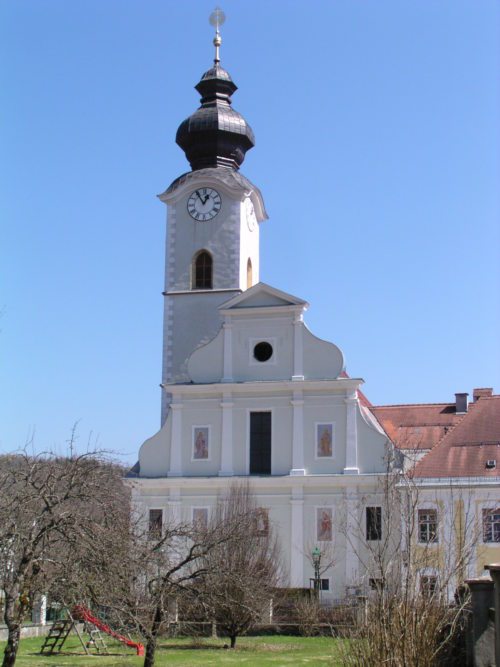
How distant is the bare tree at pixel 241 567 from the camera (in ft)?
65.2

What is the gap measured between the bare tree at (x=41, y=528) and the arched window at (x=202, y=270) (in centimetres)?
2119

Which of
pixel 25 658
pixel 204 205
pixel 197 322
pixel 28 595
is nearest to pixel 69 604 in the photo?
pixel 28 595

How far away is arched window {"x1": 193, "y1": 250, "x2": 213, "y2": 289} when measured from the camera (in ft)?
122

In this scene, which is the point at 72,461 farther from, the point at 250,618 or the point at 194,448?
the point at 194,448

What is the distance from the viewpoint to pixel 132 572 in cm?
1722

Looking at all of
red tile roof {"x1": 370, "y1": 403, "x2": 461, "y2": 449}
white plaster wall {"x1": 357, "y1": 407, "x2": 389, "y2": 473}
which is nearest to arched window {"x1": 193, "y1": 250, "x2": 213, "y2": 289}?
red tile roof {"x1": 370, "y1": 403, "x2": 461, "y2": 449}

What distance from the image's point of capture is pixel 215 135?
3869 centimetres

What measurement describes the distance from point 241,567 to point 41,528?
11122mm

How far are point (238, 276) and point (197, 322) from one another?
7.28 ft

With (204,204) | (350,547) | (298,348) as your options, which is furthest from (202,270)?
(350,547)

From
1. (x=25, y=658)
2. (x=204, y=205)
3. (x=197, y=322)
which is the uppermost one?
(x=204, y=205)

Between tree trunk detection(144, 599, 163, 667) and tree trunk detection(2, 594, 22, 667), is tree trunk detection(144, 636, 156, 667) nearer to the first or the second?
tree trunk detection(144, 599, 163, 667)

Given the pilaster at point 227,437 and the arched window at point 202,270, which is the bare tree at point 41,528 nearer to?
the pilaster at point 227,437

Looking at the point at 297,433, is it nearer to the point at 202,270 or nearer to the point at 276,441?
the point at 276,441
